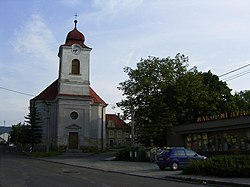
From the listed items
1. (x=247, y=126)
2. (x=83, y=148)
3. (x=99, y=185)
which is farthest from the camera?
(x=83, y=148)

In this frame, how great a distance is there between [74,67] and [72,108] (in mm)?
6862

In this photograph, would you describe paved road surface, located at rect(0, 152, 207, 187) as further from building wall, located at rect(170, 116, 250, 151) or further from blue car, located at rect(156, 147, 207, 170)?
building wall, located at rect(170, 116, 250, 151)

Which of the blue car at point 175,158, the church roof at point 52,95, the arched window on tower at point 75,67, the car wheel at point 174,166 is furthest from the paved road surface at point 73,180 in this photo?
the church roof at point 52,95

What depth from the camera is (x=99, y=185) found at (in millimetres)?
14414

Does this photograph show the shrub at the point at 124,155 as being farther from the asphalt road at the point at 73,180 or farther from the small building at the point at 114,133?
the small building at the point at 114,133

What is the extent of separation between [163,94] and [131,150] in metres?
8.66

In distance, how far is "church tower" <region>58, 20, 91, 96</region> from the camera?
57.8 meters

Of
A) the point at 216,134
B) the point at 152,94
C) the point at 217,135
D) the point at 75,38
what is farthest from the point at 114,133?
the point at 217,135

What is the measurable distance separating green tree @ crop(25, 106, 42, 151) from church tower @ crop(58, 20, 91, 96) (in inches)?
259

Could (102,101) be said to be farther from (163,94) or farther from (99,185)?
(99,185)

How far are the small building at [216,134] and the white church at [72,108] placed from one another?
21.1 metres

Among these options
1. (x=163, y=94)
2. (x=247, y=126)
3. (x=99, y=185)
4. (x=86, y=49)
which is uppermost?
(x=86, y=49)

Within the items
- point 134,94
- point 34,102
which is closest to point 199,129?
point 134,94

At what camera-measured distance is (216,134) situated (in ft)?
111
